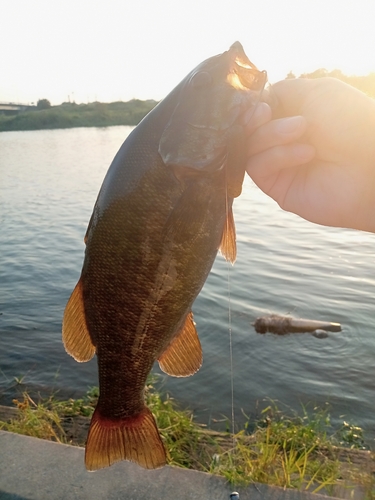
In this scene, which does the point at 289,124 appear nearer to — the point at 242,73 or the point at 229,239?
the point at 242,73

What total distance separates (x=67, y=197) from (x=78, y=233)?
20.4 feet

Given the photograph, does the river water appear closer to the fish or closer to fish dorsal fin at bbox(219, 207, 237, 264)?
fish dorsal fin at bbox(219, 207, 237, 264)

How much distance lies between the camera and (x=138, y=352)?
248cm

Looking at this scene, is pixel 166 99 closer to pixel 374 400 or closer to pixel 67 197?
pixel 374 400

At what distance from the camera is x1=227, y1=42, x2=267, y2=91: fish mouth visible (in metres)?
2.37

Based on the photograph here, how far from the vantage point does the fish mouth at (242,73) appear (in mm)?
2370

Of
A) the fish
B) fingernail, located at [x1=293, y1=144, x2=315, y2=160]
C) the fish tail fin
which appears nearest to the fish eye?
the fish

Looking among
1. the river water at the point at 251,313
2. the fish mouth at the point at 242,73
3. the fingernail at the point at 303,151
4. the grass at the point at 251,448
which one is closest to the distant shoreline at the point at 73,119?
the river water at the point at 251,313

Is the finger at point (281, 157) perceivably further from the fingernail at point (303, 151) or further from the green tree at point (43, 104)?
the green tree at point (43, 104)

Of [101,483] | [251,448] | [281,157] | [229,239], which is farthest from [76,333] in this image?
[251,448]

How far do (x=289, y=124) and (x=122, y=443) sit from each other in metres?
1.96

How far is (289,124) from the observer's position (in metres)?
2.34

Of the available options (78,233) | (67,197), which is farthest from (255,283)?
(67,197)

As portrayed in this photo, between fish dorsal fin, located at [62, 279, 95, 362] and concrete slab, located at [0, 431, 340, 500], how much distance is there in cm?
156
